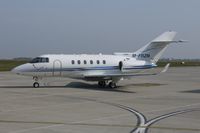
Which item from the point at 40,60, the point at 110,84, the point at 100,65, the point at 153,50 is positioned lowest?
the point at 110,84

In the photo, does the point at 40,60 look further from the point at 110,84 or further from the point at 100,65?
the point at 110,84

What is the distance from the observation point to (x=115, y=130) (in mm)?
11703

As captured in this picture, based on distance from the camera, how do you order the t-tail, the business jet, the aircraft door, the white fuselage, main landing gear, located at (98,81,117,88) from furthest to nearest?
the t-tail
main landing gear, located at (98,81,117,88)
the aircraft door
the business jet
the white fuselage

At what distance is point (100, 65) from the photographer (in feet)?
103

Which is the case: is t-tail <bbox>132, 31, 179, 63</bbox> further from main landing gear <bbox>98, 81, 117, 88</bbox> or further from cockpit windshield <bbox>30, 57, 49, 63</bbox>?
cockpit windshield <bbox>30, 57, 49, 63</bbox>

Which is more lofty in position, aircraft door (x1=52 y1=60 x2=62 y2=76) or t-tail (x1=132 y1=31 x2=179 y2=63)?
t-tail (x1=132 y1=31 x2=179 y2=63)

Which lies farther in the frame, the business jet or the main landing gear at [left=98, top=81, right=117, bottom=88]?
the main landing gear at [left=98, top=81, right=117, bottom=88]

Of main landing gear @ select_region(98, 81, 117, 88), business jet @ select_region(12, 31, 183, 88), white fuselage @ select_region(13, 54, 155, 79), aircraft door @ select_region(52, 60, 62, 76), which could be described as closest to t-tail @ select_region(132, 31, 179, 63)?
business jet @ select_region(12, 31, 183, 88)

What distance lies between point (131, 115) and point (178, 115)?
180 cm

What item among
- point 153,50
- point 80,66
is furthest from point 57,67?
point 153,50

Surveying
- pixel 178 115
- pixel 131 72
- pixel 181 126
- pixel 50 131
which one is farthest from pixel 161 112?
pixel 131 72

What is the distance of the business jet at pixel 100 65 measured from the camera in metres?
29.3

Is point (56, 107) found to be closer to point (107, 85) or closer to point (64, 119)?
point (64, 119)

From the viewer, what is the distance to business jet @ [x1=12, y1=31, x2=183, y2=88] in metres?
29.3
